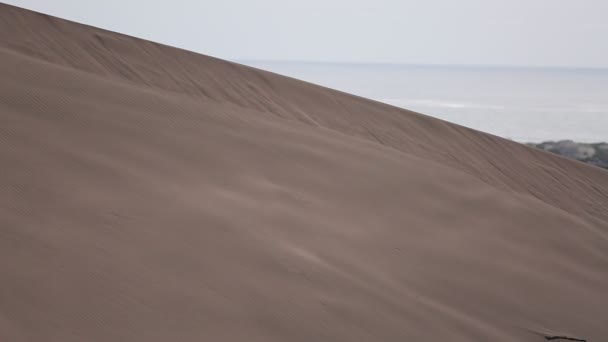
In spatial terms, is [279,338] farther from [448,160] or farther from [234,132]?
[448,160]

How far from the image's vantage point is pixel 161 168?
2939mm

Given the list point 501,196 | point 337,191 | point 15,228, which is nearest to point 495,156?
point 501,196

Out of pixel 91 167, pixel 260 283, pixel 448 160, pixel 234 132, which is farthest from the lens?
pixel 448 160

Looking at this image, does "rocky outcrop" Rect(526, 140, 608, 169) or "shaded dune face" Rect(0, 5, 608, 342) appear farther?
"rocky outcrop" Rect(526, 140, 608, 169)

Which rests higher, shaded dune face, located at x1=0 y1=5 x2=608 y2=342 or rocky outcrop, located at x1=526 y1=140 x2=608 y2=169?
rocky outcrop, located at x1=526 y1=140 x2=608 y2=169

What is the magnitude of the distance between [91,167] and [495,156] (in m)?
2.98

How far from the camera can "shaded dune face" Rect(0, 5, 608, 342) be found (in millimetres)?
2066

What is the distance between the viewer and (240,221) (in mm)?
2688

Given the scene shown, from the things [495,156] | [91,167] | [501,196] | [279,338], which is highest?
[495,156]

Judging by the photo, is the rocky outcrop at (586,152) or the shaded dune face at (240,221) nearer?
the shaded dune face at (240,221)

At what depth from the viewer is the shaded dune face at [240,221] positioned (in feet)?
6.78

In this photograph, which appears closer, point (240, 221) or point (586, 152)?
point (240, 221)

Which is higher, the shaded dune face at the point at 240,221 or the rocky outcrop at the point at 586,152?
the rocky outcrop at the point at 586,152

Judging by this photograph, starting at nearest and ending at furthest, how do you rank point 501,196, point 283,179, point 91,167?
1. point 91,167
2. point 283,179
3. point 501,196
